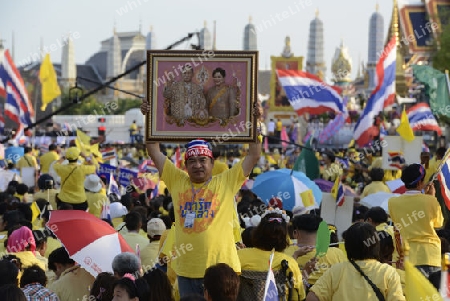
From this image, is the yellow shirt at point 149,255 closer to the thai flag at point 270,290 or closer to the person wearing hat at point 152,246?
the person wearing hat at point 152,246

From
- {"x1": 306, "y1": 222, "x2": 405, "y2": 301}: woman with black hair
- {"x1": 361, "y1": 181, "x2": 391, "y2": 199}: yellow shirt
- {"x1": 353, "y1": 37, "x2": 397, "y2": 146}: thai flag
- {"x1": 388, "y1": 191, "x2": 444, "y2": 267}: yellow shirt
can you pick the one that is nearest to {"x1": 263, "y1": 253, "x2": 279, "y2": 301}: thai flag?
{"x1": 306, "y1": 222, "x2": 405, "y2": 301}: woman with black hair

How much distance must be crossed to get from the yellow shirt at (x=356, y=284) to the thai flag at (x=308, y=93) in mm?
12743

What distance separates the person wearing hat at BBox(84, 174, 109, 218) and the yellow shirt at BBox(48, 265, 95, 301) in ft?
17.7

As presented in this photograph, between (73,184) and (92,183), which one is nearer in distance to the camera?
(73,184)

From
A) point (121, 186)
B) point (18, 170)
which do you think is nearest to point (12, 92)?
point (18, 170)

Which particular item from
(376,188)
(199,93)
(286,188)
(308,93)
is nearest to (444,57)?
(308,93)

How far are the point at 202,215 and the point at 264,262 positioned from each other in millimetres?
437

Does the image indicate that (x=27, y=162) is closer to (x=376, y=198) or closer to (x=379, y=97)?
(x=379, y=97)

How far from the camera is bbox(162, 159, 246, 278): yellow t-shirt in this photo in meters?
6.01

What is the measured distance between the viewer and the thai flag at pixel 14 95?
17453 millimetres

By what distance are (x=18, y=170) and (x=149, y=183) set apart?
3604 mm

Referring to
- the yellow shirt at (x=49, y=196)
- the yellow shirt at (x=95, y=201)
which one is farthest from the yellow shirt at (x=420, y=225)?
the yellow shirt at (x=49, y=196)

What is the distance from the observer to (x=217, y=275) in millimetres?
5172

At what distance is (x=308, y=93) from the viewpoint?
1820 centimetres
